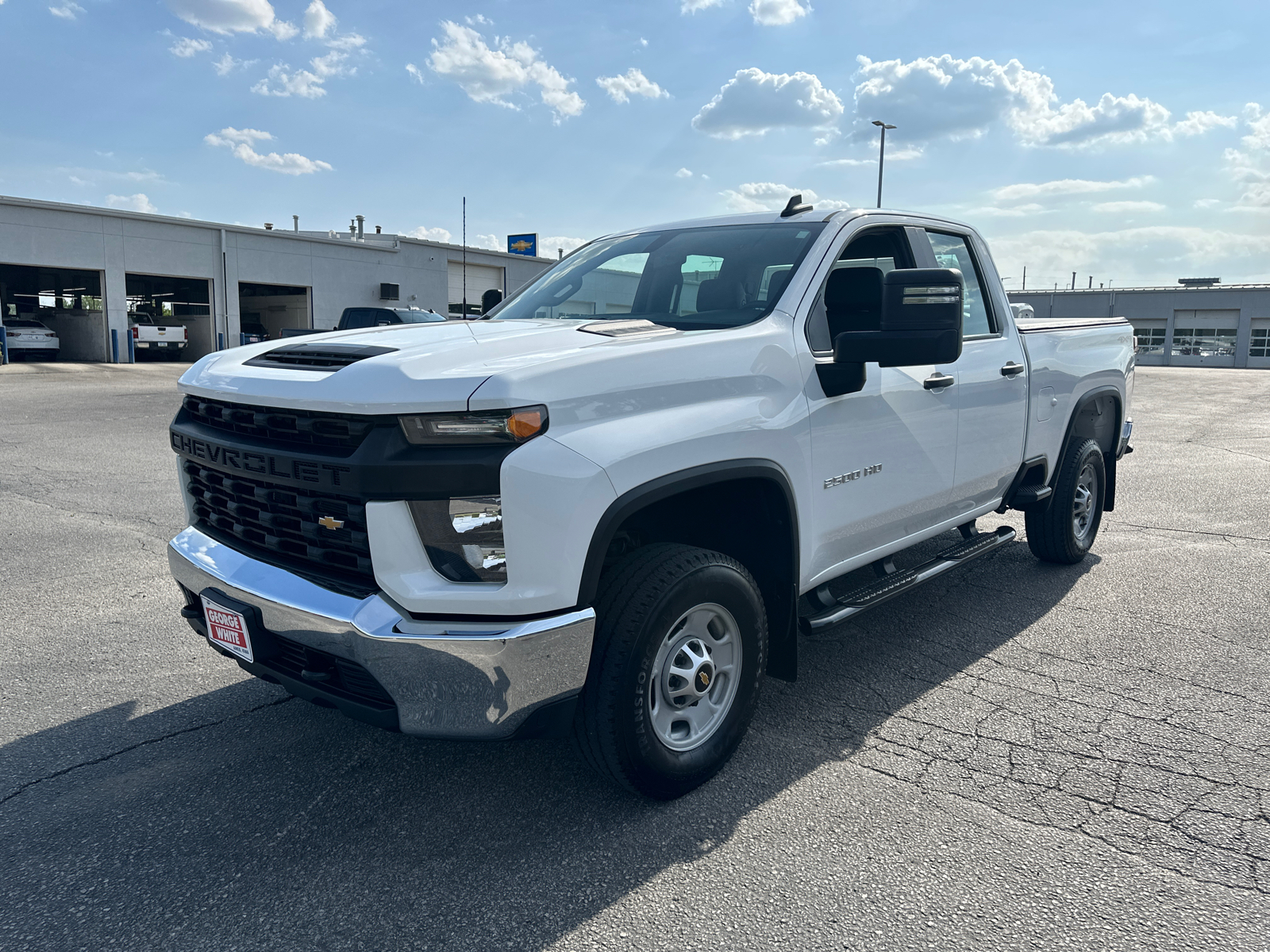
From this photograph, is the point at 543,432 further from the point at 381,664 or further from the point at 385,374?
the point at 381,664

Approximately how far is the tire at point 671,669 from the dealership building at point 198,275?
24.6 m

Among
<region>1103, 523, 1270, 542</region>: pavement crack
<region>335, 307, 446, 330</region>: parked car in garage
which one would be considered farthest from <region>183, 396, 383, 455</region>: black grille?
<region>335, 307, 446, 330</region>: parked car in garage

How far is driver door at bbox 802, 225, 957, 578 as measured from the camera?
332 cm

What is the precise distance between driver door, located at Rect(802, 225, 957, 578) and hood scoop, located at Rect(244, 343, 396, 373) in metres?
1.49

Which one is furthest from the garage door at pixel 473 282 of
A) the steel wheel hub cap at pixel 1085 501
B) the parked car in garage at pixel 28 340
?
the steel wheel hub cap at pixel 1085 501

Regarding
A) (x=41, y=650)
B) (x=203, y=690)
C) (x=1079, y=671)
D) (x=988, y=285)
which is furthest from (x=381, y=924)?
(x=988, y=285)

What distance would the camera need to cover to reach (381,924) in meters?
2.34

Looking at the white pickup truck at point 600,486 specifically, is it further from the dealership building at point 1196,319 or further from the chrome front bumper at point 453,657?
the dealership building at point 1196,319

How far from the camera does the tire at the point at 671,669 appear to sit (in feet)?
8.61

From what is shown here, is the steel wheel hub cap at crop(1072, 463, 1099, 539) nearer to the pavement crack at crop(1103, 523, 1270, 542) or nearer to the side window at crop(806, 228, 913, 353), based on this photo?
the pavement crack at crop(1103, 523, 1270, 542)

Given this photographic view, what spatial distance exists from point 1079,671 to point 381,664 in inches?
121

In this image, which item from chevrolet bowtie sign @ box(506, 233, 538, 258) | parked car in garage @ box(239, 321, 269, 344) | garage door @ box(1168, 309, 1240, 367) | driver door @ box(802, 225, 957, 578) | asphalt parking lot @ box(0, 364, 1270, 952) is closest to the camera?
asphalt parking lot @ box(0, 364, 1270, 952)

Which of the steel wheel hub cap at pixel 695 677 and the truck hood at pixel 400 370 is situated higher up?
the truck hood at pixel 400 370

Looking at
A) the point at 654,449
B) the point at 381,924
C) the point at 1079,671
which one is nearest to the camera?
the point at 381,924
